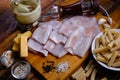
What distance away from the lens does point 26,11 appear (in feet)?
3.89

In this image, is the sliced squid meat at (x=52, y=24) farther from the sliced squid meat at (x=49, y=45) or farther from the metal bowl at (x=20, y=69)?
the metal bowl at (x=20, y=69)

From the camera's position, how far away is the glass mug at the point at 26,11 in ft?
3.87

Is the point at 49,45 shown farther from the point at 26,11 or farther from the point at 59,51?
the point at 26,11

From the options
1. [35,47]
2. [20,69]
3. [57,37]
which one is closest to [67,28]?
[57,37]

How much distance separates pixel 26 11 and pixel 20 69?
27 cm

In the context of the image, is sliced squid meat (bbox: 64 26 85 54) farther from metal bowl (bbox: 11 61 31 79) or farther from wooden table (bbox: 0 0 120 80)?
metal bowl (bbox: 11 61 31 79)

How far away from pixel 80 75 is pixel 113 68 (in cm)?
14

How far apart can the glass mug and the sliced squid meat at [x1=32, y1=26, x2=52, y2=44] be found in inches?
2.2

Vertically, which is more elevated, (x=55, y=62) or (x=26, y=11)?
(x=26, y=11)

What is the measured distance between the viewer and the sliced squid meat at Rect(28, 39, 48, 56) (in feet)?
3.74

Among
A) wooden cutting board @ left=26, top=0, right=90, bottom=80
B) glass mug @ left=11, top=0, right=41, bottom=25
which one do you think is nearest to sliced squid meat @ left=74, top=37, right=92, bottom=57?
wooden cutting board @ left=26, top=0, right=90, bottom=80

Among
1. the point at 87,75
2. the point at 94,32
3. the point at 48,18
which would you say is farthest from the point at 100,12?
the point at 87,75

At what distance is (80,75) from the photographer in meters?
1.07

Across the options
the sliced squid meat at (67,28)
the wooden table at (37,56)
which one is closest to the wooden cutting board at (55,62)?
the wooden table at (37,56)
